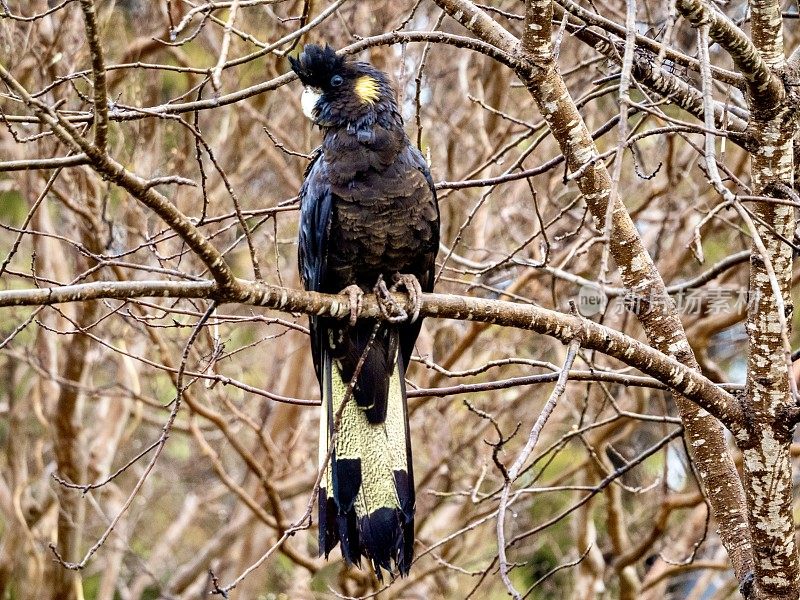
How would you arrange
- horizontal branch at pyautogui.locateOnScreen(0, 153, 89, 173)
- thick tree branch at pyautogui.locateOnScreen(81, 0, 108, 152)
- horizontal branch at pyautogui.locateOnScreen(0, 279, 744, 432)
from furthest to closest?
1. horizontal branch at pyautogui.locateOnScreen(0, 279, 744, 432)
2. horizontal branch at pyautogui.locateOnScreen(0, 153, 89, 173)
3. thick tree branch at pyautogui.locateOnScreen(81, 0, 108, 152)

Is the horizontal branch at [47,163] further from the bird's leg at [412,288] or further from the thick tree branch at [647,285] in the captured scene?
the thick tree branch at [647,285]

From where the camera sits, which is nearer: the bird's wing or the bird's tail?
the bird's tail

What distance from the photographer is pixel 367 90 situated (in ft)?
12.4

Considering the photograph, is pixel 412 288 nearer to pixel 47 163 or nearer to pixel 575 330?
pixel 575 330

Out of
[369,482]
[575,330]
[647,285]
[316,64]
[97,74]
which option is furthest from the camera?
[316,64]

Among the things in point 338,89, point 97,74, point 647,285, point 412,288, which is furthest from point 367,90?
point 97,74

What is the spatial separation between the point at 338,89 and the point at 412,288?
1041 millimetres

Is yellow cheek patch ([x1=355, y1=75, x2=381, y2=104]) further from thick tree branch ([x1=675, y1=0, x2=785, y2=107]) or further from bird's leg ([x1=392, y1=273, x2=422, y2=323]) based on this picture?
thick tree branch ([x1=675, y1=0, x2=785, y2=107])

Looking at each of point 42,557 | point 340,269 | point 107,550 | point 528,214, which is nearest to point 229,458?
point 107,550

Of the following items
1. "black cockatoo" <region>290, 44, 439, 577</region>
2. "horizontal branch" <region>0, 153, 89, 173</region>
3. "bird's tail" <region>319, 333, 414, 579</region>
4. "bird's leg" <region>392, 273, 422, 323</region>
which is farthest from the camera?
"black cockatoo" <region>290, 44, 439, 577</region>

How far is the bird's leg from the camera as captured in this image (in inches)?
118

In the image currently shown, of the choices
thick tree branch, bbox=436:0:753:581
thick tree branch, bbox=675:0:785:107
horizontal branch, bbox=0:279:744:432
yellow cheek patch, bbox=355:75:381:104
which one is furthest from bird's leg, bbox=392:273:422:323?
thick tree branch, bbox=675:0:785:107

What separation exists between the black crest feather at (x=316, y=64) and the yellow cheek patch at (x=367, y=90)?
12 centimetres

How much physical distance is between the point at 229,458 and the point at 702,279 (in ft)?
24.0
